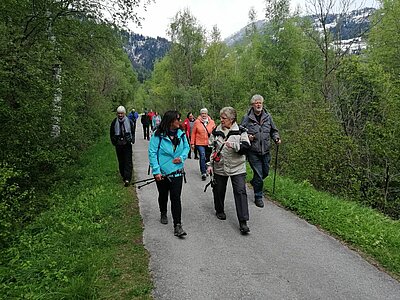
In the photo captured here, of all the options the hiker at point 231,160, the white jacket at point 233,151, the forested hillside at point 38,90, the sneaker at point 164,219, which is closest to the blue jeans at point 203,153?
the hiker at point 231,160

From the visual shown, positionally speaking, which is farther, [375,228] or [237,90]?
[237,90]

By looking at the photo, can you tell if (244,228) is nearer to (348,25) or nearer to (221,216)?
(221,216)

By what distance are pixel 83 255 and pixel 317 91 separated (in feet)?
63.9

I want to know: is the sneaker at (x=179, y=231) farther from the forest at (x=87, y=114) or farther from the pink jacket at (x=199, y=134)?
the pink jacket at (x=199, y=134)

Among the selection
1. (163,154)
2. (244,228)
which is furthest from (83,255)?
(244,228)

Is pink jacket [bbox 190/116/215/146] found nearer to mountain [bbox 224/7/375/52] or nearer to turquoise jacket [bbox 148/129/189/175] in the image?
turquoise jacket [bbox 148/129/189/175]

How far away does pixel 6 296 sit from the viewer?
13.7ft

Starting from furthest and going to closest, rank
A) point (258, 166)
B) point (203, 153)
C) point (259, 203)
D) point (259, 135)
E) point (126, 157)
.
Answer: point (203, 153) < point (126, 157) < point (259, 203) < point (258, 166) < point (259, 135)

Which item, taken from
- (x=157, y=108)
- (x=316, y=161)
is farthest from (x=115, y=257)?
(x=157, y=108)

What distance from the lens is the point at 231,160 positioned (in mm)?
6195

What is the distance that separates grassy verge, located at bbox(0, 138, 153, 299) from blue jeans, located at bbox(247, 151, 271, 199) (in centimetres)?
254

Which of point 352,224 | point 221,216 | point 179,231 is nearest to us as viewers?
point 179,231

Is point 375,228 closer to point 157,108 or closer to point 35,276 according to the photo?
point 35,276

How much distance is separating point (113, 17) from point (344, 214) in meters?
11.7
